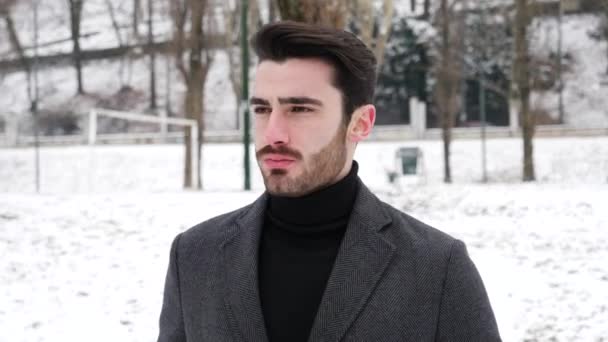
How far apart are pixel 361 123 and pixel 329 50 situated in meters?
0.23

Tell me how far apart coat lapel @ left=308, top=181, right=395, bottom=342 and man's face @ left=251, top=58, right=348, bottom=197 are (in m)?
0.16

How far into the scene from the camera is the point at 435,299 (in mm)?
1850

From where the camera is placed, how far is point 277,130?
1.84m

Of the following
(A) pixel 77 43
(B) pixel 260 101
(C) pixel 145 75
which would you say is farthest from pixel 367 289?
(C) pixel 145 75

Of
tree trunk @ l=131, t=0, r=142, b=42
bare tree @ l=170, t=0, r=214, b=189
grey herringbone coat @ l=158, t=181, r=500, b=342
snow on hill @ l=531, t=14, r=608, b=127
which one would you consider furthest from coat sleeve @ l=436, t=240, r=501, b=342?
tree trunk @ l=131, t=0, r=142, b=42

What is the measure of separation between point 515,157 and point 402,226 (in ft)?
93.3

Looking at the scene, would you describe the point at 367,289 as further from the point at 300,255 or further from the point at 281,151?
the point at 281,151

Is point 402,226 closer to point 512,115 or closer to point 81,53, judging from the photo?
point 512,115

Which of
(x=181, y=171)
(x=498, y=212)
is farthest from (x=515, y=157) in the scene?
(x=498, y=212)

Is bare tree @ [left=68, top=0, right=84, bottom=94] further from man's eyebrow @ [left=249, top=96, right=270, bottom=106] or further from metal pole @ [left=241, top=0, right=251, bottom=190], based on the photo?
man's eyebrow @ [left=249, top=96, right=270, bottom=106]

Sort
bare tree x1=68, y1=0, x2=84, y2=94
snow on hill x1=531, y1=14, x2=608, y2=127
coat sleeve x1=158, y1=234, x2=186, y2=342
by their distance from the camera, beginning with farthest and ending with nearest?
bare tree x1=68, y1=0, x2=84, y2=94 → snow on hill x1=531, y1=14, x2=608, y2=127 → coat sleeve x1=158, y1=234, x2=186, y2=342

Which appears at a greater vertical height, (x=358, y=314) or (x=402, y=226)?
(x=402, y=226)

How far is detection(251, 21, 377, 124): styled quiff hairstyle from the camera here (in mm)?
1853

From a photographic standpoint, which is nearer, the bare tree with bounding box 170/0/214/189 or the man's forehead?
the man's forehead
